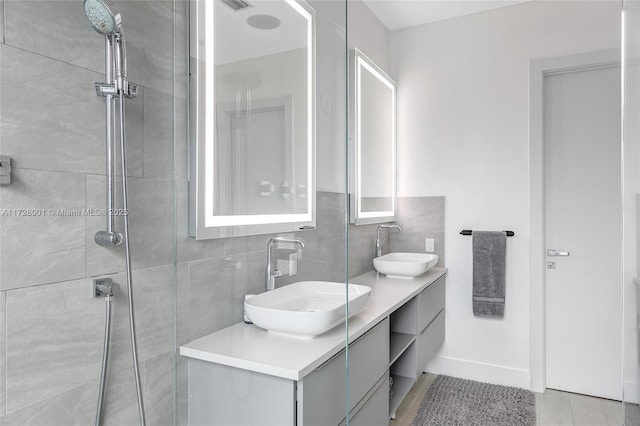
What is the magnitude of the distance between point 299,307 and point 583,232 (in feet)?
7.50

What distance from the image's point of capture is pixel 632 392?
1.09 m

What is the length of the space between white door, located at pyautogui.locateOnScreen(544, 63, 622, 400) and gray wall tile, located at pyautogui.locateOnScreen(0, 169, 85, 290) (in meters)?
2.78

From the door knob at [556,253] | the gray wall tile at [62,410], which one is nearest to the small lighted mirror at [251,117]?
the gray wall tile at [62,410]

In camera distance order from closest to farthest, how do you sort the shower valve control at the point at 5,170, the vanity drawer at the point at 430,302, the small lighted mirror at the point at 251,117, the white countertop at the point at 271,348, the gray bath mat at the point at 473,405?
the shower valve control at the point at 5,170, the white countertop at the point at 271,348, the small lighted mirror at the point at 251,117, the vanity drawer at the point at 430,302, the gray bath mat at the point at 473,405

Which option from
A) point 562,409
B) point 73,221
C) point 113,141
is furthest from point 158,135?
point 562,409

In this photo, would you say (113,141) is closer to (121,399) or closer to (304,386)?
(121,399)

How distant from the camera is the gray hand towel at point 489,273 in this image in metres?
2.68

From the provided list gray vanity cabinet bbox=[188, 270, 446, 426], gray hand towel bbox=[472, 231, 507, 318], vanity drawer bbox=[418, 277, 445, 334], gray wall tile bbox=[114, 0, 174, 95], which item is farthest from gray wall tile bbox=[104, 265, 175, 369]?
gray hand towel bbox=[472, 231, 507, 318]

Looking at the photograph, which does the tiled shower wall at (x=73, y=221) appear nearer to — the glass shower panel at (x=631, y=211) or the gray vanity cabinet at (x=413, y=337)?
the gray vanity cabinet at (x=413, y=337)

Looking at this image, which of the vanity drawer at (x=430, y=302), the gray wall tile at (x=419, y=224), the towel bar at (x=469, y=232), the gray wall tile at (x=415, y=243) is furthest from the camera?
the towel bar at (x=469, y=232)

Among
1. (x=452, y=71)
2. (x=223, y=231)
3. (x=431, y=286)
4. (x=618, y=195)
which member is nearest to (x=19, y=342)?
(x=223, y=231)

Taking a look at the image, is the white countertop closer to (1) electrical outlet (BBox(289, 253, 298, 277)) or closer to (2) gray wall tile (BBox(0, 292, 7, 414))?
(1) electrical outlet (BBox(289, 253, 298, 277))

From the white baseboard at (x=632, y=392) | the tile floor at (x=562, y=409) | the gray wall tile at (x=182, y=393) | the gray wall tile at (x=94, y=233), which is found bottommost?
the tile floor at (x=562, y=409)

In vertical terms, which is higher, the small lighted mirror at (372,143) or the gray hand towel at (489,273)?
the small lighted mirror at (372,143)
